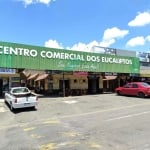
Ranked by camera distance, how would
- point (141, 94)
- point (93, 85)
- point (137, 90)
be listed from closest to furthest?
1. point (141, 94)
2. point (137, 90)
3. point (93, 85)

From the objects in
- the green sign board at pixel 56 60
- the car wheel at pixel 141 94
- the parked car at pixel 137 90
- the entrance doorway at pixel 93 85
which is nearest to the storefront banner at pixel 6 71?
the green sign board at pixel 56 60

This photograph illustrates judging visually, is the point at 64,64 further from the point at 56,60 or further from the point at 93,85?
the point at 93,85

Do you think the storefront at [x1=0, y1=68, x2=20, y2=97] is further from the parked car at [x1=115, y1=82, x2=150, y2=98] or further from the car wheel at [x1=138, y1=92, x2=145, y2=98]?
the car wheel at [x1=138, y1=92, x2=145, y2=98]

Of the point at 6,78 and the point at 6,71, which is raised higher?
the point at 6,71

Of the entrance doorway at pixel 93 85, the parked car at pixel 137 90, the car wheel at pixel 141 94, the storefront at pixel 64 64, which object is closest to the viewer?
the storefront at pixel 64 64

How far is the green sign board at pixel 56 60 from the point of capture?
92.5ft

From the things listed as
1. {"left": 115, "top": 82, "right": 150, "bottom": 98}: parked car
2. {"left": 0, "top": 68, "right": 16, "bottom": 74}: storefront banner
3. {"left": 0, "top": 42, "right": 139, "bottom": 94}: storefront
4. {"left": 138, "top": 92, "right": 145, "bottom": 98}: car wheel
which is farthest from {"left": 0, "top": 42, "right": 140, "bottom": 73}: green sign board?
{"left": 138, "top": 92, "right": 145, "bottom": 98}: car wheel

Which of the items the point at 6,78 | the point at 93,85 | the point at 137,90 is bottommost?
the point at 137,90

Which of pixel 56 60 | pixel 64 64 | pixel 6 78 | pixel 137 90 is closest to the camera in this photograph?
pixel 137 90

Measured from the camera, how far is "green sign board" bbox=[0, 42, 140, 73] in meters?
28.2

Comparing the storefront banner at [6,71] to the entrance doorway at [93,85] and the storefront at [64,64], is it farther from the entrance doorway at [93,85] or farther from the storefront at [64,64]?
the entrance doorway at [93,85]

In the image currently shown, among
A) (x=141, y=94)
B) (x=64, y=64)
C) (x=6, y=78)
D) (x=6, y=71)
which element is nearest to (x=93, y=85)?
(x=64, y=64)

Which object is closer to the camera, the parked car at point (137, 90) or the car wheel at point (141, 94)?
the parked car at point (137, 90)

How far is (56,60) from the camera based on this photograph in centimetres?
3122
